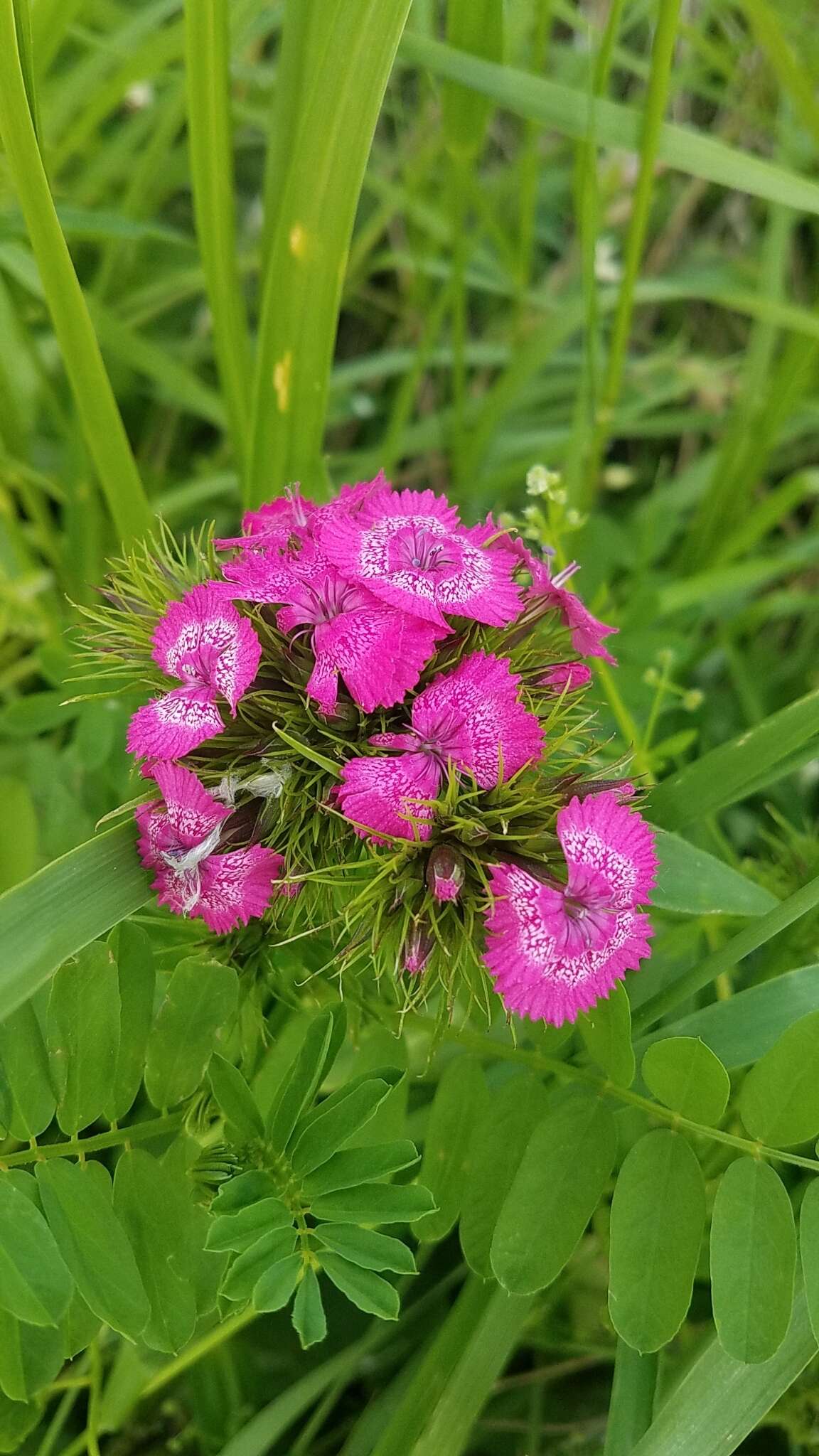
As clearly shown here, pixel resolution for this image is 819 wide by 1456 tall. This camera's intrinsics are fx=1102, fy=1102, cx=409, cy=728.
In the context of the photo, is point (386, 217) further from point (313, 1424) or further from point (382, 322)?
point (313, 1424)

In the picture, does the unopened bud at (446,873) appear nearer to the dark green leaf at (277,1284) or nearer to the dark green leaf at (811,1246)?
the dark green leaf at (277,1284)

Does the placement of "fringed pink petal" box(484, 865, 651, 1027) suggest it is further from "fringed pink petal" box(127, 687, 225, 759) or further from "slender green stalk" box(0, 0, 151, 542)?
"slender green stalk" box(0, 0, 151, 542)

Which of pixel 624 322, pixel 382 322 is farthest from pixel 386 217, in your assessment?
pixel 624 322

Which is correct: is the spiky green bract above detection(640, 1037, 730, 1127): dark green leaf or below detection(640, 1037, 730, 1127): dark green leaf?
above

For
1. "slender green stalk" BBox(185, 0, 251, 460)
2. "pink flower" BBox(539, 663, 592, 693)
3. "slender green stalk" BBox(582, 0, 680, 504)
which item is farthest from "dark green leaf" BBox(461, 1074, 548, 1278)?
"slender green stalk" BBox(582, 0, 680, 504)

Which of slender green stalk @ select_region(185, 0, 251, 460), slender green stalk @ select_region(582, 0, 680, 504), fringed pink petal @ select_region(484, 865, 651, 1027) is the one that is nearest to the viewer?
fringed pink petal @ select_region(484, 865, 651, 1027)

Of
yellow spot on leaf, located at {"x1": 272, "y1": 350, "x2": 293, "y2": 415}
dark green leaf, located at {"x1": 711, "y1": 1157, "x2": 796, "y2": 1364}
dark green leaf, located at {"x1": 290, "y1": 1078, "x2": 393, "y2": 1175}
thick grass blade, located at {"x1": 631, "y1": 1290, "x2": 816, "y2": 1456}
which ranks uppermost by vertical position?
yellow spot on leaf, located at {"x1": 272, "y1": 350, "x2": 293, "y2": 415}

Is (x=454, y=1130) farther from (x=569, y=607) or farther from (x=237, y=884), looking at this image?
(x=569, y=607)
